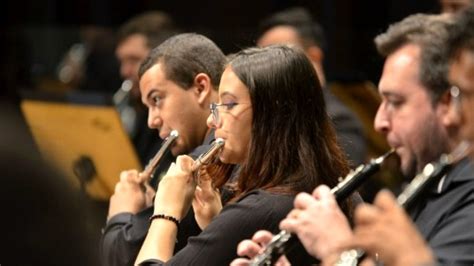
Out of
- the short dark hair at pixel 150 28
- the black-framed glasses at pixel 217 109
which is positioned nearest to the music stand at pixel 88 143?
the short dark hair at pixel 150 28

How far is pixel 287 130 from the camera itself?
335 centimetres

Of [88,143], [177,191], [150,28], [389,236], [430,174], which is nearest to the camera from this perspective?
[389,236]

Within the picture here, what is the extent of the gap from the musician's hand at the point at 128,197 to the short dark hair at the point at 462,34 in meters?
1.43

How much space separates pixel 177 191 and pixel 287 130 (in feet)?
1.23

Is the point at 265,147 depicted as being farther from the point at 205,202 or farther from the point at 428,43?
the point at 428,43

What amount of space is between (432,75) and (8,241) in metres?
1.27

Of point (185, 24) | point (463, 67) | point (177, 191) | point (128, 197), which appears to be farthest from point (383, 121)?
point (185, 24)

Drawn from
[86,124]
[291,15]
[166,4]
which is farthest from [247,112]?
[166,4]

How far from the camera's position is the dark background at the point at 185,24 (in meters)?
7.08

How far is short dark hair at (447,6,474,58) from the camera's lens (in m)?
2.70

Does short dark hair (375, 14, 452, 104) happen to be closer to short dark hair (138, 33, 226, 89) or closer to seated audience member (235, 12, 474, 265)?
seated audience member (235, 12, 474, 265)

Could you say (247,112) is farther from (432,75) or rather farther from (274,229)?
(432,75)

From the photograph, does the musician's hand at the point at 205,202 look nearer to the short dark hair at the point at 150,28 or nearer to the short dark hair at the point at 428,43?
the short dark hair at the point at 428,43

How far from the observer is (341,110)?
223 inches
